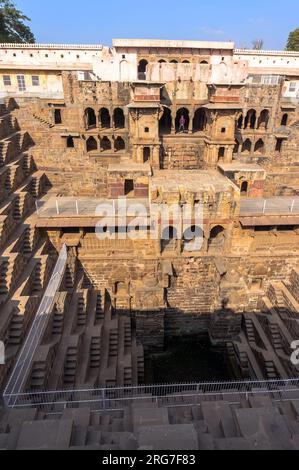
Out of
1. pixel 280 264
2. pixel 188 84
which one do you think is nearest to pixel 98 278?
pixel 280 264

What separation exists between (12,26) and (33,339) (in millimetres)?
46583

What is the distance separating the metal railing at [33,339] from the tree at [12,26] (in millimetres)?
38832

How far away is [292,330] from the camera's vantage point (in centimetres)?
1567

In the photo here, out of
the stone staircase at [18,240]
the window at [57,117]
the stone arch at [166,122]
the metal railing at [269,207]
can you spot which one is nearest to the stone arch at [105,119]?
the window at [57,117]

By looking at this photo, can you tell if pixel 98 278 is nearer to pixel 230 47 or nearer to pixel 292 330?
pixel 292 330

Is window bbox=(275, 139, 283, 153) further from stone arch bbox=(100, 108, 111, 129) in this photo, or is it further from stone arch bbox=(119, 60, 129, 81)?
stone arch bbox=(119, 60, 129, 81)

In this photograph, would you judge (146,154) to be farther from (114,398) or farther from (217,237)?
(114,398)

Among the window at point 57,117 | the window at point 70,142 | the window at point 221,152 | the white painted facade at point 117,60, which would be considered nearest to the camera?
the window at point 221,152

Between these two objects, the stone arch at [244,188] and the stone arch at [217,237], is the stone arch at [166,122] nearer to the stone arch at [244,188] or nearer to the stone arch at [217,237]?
the stone arch at [244,188]

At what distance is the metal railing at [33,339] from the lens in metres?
9.76

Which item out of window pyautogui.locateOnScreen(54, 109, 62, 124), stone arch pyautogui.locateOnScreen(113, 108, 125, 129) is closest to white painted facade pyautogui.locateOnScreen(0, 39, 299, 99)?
window pyautogui.locateOnScreen(54, 109, 62, 124)

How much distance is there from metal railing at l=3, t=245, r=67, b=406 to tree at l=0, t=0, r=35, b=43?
3883 cm

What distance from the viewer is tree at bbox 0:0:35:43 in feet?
129
